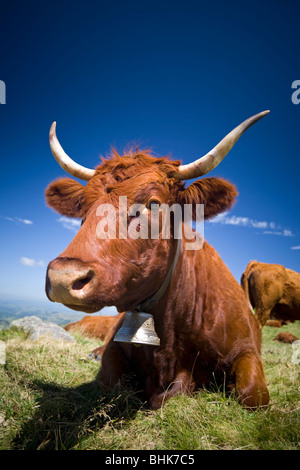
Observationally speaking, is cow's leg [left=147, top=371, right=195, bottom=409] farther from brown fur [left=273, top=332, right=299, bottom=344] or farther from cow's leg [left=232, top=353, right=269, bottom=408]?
brown fur [left=273, top=332, right=299, bottom=344]

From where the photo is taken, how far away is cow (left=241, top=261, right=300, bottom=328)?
9281 mm

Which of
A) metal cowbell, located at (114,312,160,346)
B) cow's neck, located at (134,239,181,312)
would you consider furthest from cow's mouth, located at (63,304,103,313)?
cow's neck, located at (134,239,181,312)

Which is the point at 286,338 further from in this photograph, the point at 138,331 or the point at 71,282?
the point at 71,282

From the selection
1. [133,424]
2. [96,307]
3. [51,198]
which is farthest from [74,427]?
[51,198]

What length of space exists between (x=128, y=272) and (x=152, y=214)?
1.81 feet

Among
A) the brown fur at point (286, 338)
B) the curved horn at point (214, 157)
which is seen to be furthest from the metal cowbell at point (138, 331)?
the brown fur at point (286, 338)

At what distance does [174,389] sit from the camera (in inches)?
111

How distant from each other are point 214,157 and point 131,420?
2.42 meters

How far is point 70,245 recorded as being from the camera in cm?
213

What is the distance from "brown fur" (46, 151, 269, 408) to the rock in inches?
142

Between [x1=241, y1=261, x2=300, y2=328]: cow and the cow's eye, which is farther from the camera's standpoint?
[x1=241, y1=261, x2=300, y2=328]: cow

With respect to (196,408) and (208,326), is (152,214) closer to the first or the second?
(208,326)

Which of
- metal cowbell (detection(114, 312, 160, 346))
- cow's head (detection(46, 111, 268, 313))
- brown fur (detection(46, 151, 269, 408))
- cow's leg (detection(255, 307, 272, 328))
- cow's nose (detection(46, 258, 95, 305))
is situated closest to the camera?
cow's nose (detection(46, 258, 95, 305))

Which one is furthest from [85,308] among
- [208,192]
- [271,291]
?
[271,291]
